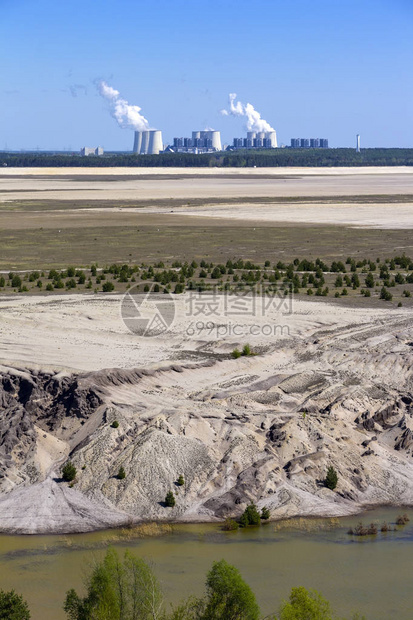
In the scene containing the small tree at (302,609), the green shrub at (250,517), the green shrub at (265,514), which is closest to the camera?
the small tree at (302,609)

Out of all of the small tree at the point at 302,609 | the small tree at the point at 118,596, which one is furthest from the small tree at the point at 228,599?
the small tree at the point at 118,596

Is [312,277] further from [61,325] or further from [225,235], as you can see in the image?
[225,235]

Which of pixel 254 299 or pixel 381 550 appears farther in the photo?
pixel 254 299

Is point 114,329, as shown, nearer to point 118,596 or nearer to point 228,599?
point 118,596

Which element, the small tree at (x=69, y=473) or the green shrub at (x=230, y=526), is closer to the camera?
the green shrub at (x=230, y=526)

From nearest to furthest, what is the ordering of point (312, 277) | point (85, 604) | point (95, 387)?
1. point (85, 604)
2. point (95, 387)
3. point (312, 277)

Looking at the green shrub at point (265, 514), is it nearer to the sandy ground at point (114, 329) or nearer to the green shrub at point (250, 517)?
the green shrub at point (250, 517)

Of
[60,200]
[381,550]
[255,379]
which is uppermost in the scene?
[60,200]

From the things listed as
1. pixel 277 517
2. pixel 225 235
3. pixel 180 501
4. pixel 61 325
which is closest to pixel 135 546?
pixel 180 501
